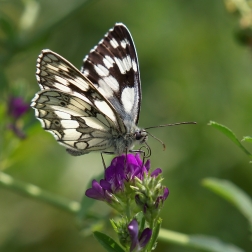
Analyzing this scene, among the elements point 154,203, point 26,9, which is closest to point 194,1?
point 26,9

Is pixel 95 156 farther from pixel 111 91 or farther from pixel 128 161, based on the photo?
pixel 128 161

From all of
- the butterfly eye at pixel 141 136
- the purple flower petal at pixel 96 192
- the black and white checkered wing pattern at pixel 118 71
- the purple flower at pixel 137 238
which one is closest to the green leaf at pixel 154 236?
the purple flower at pixel 137 238

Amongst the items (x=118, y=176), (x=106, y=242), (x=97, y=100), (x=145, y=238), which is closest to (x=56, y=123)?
(x=97, y=100)

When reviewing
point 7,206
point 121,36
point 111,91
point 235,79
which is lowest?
point 7,206

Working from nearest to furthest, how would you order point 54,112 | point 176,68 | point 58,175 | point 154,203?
point 154,203 → point 54,112 → point 58,175 → point 176,68

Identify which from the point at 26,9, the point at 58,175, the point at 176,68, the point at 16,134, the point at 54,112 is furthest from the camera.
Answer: the point at 176,68

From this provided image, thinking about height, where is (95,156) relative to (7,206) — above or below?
above

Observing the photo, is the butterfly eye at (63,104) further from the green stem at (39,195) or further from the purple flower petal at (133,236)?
the purple flower petal at (133,236)
